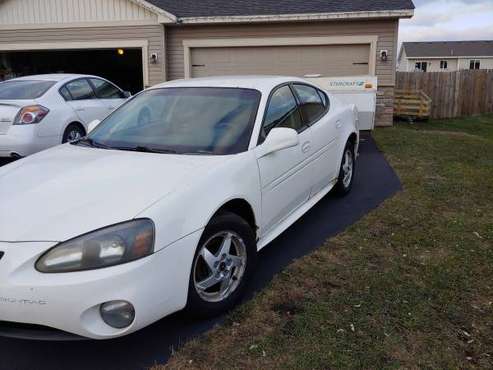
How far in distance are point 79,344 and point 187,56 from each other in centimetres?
1142

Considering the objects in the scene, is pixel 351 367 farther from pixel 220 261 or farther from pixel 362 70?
pixel 362 70

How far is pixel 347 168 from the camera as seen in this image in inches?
224

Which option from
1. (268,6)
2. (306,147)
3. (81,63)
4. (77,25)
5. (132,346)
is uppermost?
(268,6)

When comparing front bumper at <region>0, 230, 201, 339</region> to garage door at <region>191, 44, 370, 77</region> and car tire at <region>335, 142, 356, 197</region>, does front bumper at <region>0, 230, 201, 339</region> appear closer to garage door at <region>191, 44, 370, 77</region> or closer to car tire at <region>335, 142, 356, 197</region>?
car tire at <region>335, 142, 356, 197</region>

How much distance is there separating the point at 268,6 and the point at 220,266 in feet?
37.2

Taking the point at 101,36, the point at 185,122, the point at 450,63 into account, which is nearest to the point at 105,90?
the point at 101,36

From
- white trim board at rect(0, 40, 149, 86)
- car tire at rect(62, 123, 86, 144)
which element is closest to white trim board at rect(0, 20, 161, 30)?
white trim board at rect(0, 40, 149, 86)

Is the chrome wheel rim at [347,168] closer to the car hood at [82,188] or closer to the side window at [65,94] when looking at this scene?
the car hood at [82,188]

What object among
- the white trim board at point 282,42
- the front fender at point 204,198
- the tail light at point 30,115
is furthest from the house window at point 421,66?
the front fender at point 204,198

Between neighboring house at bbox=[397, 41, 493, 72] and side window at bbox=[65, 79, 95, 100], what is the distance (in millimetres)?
46119

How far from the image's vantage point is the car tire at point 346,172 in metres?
5.51

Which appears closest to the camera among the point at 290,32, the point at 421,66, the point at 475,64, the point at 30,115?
the point at 30,115

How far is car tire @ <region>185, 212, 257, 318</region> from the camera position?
115 inches

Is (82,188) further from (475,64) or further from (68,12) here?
(475,64)
